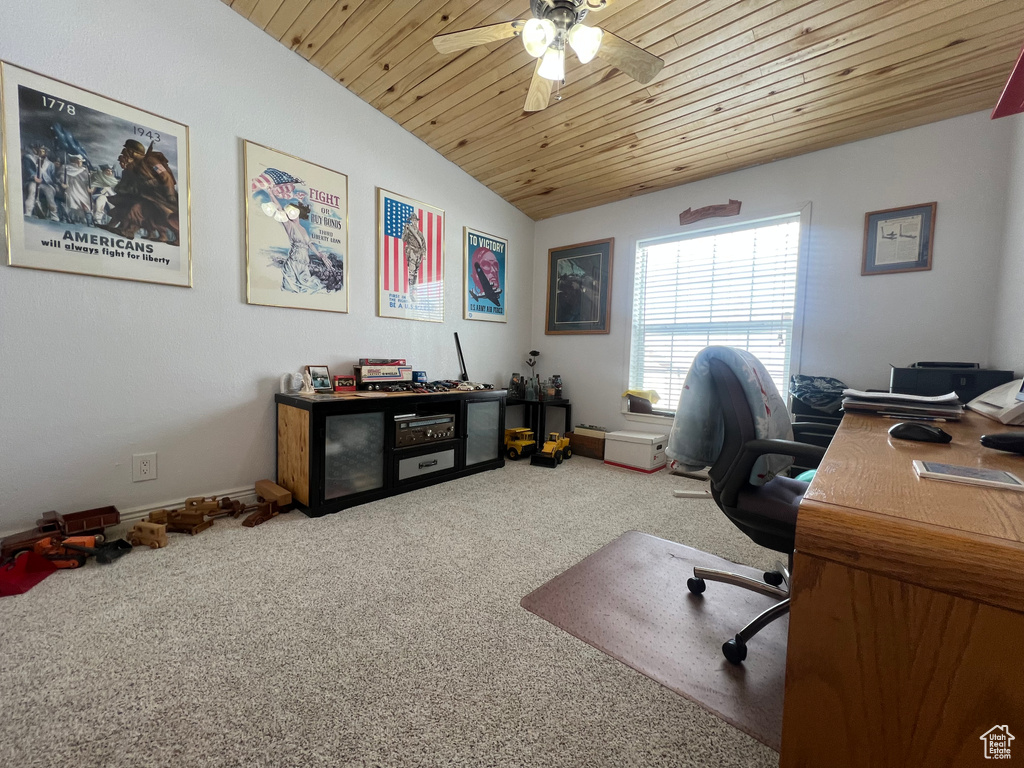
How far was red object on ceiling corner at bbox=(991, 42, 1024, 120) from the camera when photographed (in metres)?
1.14

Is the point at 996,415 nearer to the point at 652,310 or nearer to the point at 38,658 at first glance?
the point at 652,310

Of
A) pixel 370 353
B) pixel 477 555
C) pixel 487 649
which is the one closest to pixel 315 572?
pixel 477 555

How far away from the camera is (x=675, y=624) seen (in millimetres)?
1453

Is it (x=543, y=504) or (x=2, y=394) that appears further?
(x=543, y=504)

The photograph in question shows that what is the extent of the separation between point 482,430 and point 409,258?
156 cm

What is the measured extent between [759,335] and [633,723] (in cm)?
301

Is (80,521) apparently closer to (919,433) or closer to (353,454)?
(353,454)

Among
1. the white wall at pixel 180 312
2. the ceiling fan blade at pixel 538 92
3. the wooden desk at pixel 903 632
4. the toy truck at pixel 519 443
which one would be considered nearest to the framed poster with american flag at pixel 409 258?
the white wall at pixel 180 312

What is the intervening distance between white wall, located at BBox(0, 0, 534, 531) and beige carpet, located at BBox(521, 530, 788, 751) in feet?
7.15

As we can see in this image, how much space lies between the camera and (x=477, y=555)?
1.93m

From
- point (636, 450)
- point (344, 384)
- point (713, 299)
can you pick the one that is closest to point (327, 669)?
point (344, 384)

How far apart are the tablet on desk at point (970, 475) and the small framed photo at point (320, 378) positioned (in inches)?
112

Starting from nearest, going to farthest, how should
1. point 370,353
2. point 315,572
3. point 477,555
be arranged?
point 315,572
point 477,555
point 370,353

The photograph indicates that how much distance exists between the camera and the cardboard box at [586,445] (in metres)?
3.83
